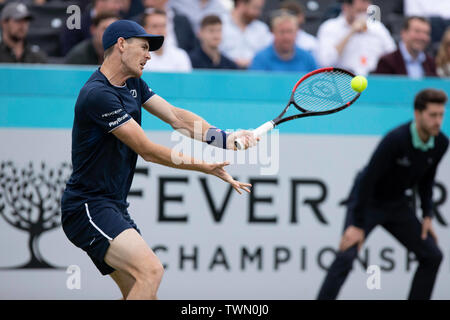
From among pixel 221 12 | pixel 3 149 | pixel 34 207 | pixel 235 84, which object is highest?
pixel 221 12

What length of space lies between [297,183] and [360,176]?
54cm

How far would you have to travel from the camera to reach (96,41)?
6836mm

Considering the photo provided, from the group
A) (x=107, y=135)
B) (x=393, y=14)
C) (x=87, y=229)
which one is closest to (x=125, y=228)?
(x=87, y=229)

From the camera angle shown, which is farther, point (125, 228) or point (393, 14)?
point (393, 14)

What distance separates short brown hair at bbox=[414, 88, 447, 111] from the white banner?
512 millimetres

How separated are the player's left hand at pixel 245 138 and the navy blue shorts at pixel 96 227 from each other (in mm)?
763

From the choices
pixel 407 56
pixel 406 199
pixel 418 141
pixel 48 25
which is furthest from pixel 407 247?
pixel 48 25

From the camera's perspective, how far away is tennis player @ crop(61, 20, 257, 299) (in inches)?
172

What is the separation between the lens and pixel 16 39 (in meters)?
6.94

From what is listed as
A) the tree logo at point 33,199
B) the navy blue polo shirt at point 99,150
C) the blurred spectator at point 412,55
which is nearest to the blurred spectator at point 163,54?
the tree logo at point 33,199

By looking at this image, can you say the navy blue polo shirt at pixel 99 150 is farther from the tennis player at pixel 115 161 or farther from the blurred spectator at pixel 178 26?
the blurred spectator at pixel 178 26

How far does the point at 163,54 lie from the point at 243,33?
1138 millimetres
